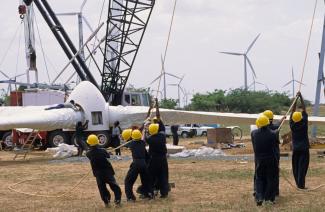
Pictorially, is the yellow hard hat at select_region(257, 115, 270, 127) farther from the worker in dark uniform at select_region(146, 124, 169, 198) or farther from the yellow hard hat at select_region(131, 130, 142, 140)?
the yellow hard hat at select_region(131, 130, 142, 140)

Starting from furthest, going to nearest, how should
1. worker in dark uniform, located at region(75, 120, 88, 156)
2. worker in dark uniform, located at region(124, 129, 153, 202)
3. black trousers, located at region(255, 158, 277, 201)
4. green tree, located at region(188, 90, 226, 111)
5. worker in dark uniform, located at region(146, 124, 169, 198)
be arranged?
green tree, located at region(188, 90, 226, 111) < worker in dark uniform, located at region(75, 120, 88, 156) < worker in dark uniform, located at region(146, 124, 169, 198) < worker in dark uniform, located at region(124, 129, 153, 202) < black trousers, located at region(255, 158, 277, 201)

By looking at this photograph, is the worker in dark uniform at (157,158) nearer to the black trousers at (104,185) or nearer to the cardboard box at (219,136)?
the black trousers at (104,185)

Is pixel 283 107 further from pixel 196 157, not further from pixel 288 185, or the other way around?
pixel 288 185

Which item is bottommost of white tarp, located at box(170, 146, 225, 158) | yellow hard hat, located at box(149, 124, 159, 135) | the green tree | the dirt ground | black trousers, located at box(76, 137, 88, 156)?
the dirt ground

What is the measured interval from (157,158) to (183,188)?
6.04 feet

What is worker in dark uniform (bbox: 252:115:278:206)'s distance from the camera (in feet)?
36.9

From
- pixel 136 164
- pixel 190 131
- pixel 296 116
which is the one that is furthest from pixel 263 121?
pixel 190 131

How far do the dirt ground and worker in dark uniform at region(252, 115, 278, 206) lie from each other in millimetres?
301

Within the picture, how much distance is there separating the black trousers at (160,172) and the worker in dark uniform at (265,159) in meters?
2.01

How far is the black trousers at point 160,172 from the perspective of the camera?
12.5 m

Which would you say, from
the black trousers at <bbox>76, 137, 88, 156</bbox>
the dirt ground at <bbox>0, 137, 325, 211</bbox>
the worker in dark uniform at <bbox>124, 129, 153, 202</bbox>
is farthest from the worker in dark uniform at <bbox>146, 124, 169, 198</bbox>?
the black trousers at <bbox>76, 137, 88, 156</bbox>

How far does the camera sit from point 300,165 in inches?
508

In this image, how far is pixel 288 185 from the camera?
45.3 feet

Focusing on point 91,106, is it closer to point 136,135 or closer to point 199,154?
point 199,154
